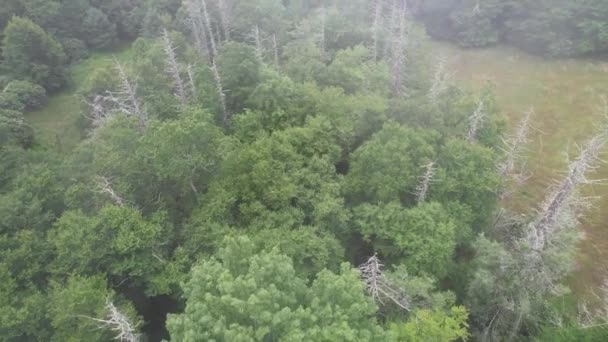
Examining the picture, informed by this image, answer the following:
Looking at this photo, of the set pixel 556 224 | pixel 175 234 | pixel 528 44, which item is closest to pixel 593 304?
pixel 556 224

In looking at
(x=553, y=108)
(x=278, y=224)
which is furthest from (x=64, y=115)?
(x=553, y=108)

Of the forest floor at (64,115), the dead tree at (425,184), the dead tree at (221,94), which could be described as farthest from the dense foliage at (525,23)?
the forest floor at (64,115)

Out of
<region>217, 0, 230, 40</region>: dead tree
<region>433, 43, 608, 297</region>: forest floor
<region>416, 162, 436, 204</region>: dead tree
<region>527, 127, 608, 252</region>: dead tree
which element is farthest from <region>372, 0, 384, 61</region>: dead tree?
<region>527, 127, 608, 252</region>: dead tree

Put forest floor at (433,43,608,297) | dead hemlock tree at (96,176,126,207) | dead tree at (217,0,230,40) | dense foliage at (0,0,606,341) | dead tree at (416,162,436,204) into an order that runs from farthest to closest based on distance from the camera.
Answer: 1. dead tree at (217,0,230,40)
2. forest floor at (433,43,608,297)
3. dead hemlock tree at (96,176,126,207)
4. dead tree at (416,162,436,204)
5. dense foliage at (0,0,606,341)

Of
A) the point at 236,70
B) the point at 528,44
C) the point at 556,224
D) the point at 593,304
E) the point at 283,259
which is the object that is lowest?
the point at 593,304

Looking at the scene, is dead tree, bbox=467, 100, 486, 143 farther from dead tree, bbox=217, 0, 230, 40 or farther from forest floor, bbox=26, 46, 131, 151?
forest floor, bbox=26, 46, 131, 151

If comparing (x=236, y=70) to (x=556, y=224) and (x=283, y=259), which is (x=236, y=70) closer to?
(x=283, y=259)

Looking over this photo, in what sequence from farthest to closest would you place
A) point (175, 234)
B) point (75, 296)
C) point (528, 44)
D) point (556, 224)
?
1. point (528, 44)
2. point (175, 234)
3. point (556, 224)
4. point (75, 296)

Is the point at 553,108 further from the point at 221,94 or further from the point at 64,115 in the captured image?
the point at 64,115
